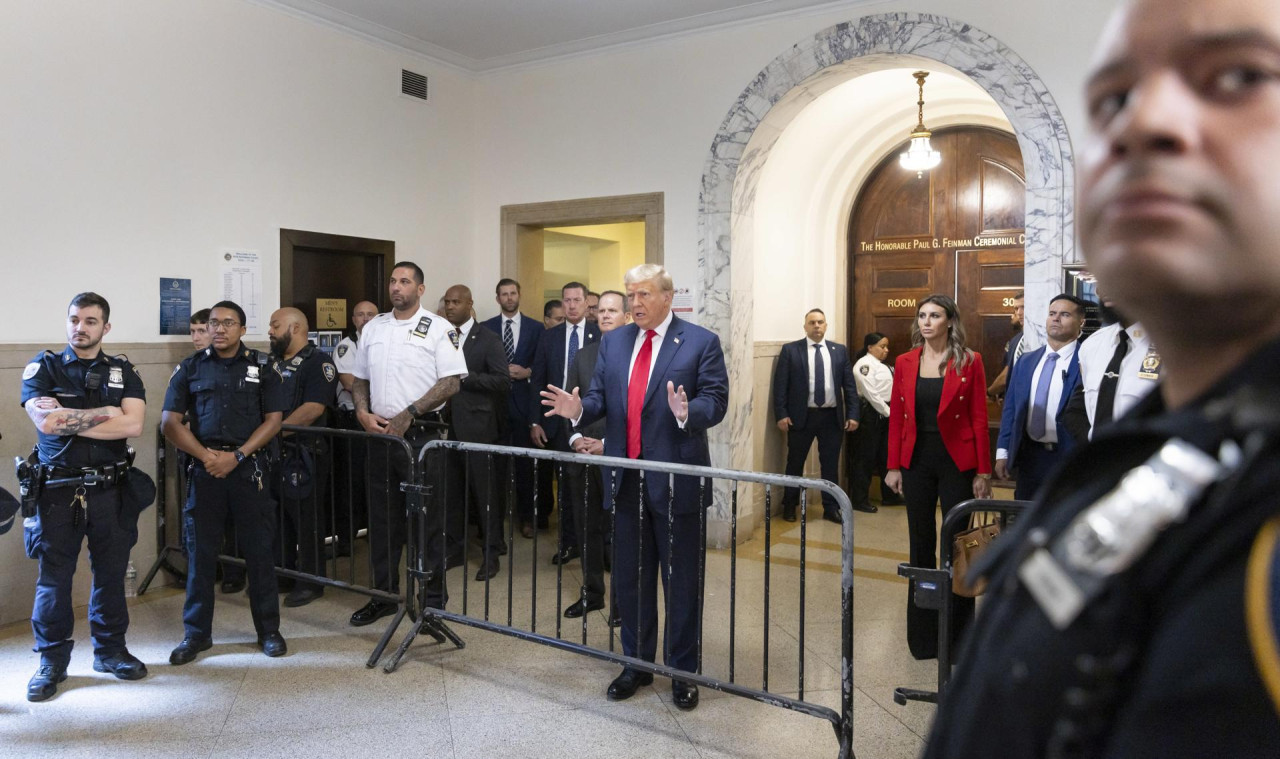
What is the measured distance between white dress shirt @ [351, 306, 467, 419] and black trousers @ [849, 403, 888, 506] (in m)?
4.17

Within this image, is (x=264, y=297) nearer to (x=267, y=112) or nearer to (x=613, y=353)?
(x=267, y=112)

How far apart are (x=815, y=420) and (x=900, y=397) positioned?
3165mm

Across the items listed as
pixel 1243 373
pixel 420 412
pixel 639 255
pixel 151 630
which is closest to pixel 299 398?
pixel 420 412

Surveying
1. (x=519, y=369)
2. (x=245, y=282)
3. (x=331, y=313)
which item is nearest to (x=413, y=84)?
(x=331, y=313)

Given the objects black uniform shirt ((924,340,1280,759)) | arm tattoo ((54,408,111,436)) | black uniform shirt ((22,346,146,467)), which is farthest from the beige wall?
black uniform shirt ((924,340,1280,759))

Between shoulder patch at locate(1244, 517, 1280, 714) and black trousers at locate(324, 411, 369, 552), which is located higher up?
shoulder patch at locate(1244, 517, 1280, 714)

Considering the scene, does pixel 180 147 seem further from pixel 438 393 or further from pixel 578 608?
pixel 578 608

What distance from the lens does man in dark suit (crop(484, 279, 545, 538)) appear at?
679cm

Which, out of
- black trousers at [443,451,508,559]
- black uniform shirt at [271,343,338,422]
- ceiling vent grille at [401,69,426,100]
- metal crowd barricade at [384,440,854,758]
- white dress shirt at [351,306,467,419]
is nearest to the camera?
metal crowd barricade at [384,440,854,758]

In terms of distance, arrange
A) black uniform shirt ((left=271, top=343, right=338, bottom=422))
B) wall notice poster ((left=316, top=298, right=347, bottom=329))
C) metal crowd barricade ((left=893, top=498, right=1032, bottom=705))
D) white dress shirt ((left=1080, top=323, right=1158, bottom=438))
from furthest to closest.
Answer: wall notice poster ((left=316, top=298, right=347, bottom=329)) → black uniform shirt ((left=271, top=343, right=338, bottom=422)) → white dress shirt ((left=1080, top=323, right=1158, bottom=438)) → metal crowd barricade ((left=893, top=498, right=1032, bottom=705))

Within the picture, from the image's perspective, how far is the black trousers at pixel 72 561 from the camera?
3848 millimetres

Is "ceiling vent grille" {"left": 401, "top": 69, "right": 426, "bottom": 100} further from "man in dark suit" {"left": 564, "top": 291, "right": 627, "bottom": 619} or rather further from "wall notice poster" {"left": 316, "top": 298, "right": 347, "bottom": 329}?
"man in dark suit" {"left": 564, "top": 291, "right": 627, "bottom": 619}

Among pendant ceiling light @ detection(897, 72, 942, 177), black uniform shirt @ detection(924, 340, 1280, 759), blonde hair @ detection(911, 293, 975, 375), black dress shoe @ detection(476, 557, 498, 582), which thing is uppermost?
pendant ceiling light @ detection(897, 72, 942, 177)

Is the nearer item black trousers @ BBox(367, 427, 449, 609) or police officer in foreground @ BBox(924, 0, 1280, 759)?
police officer in foreground @ BBox(924, 0, 1280, 759)
